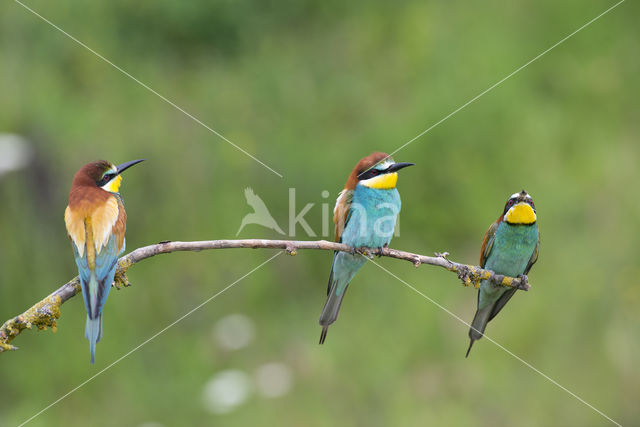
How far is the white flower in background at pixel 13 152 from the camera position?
15.2 feet

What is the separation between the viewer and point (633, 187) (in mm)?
5426

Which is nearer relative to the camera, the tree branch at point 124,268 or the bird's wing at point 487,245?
the tree branch at point 124,268

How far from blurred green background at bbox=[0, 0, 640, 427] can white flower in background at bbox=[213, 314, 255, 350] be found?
0.01 metres

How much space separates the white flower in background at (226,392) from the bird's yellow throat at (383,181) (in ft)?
8.46

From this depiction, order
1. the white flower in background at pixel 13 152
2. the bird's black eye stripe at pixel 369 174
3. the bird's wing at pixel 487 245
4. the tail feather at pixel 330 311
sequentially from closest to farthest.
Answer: the tail feather at pixel 330 311 < the bird's black eye stripe at pixel 369 174 < the bird's wing at pixel 487 245 < the white flower in background at pixel 13 152

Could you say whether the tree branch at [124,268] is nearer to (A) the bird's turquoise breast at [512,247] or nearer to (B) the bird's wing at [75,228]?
(B) the bird's wing at [75,228]

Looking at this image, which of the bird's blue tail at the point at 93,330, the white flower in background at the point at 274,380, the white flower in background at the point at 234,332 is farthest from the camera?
the white flower in background at the point at 234,332

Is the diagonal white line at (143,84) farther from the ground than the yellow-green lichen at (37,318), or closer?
closer

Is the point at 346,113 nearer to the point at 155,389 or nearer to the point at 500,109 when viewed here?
the point at 500,109

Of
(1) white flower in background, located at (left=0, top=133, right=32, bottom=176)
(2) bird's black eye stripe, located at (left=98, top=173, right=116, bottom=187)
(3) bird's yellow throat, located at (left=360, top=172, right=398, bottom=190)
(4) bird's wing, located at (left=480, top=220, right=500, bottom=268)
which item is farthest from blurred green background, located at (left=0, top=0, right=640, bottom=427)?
(2) bird's black eye stripe, located at (left=98, top=173, right=116, bottom=187)

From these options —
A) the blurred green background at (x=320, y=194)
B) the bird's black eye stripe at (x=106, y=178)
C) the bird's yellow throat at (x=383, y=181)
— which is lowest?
the blurred green background at (x=320, y=194)

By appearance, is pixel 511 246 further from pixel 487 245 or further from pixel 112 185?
pixel 112 185

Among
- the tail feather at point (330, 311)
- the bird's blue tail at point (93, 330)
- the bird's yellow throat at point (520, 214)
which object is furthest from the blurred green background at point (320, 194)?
the bird's blue tail at point (93, 330)

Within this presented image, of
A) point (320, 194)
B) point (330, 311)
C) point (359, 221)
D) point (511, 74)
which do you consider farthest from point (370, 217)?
point (511, 74)
